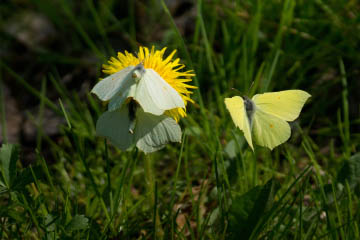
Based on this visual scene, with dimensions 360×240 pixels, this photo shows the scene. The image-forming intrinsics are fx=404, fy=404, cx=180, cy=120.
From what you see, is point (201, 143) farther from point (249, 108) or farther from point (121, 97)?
point (121, 97)

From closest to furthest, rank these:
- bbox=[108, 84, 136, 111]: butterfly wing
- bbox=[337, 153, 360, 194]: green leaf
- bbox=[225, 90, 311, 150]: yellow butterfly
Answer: bbox=[108, 84, 136, 111]: butterfly wing, bbox=[225, 90, 311, 150]: yellow butterfly, bbox=[337, 153, 360, 194]: green leaf

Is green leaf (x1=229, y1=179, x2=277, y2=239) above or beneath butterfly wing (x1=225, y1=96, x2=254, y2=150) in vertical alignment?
beneath

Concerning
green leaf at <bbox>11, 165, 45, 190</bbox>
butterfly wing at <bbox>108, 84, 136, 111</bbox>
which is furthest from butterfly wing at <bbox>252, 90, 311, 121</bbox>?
green leaf at <bbox>11, 165, 45, 190</bbox>

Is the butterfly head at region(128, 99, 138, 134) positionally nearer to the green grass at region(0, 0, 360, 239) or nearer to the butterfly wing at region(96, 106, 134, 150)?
the butterfly wing at region(96, 106, 134, 150)

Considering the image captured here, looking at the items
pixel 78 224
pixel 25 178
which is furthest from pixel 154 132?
pixel 25 178

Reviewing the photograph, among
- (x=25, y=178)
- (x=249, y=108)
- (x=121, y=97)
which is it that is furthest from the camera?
(x=25, y=178)

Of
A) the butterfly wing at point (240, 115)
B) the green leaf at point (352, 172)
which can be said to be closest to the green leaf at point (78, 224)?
the butterfly wing at point (240, 115)

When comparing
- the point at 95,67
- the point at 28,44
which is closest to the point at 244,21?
the point at 95,67
